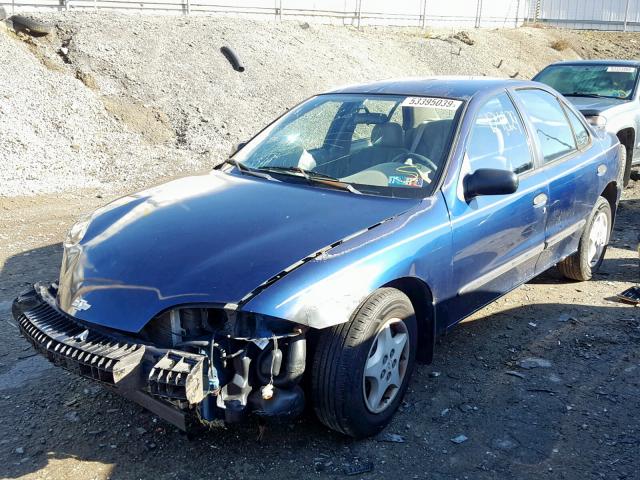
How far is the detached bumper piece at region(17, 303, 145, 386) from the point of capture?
2.68 meters

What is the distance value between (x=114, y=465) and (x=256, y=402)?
81cm

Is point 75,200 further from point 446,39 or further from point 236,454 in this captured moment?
point 446,39

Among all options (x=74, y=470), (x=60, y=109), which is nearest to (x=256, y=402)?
(x=74, y=470)

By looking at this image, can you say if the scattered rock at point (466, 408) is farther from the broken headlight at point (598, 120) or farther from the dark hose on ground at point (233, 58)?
the dark hose on ground at point (233, 58)

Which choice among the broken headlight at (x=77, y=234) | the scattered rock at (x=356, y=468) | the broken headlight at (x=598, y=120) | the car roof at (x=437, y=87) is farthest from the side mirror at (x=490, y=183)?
the broken headlight at (x=598, y=120)

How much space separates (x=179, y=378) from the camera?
258cm

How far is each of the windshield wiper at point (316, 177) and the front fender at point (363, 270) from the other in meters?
0.48

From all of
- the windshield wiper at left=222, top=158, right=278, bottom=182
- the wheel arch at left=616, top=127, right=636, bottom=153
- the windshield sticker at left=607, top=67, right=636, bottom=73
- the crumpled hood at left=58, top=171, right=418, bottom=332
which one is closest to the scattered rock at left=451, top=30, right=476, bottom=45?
the windshield sticker at left=607, top=67, right=636, bottom=73

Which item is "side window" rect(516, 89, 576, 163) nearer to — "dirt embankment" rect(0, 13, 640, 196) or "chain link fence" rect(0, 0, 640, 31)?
"dirt embankment" rect(0, 13, 640, 196)

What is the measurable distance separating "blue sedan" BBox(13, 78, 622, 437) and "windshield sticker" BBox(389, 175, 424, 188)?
11 mm

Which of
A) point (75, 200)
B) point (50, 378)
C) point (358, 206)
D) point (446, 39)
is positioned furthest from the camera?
Answer: point (446, 39)

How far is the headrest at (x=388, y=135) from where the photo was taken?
4051 millimetres

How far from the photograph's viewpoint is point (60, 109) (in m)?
10.8

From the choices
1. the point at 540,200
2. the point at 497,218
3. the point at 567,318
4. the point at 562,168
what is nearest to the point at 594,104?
the point at 562,168
